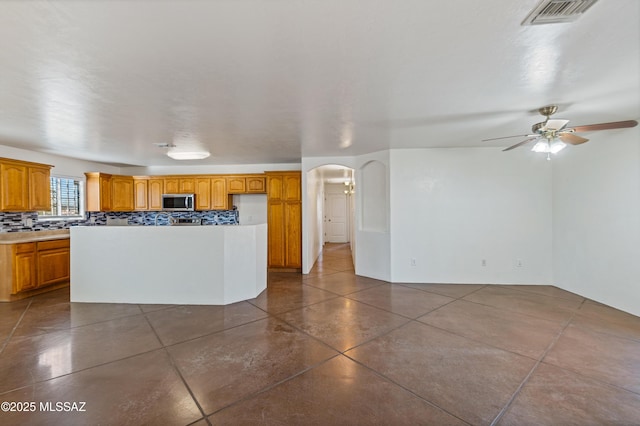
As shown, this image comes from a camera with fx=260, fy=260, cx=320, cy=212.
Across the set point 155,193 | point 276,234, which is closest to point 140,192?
point 155,193

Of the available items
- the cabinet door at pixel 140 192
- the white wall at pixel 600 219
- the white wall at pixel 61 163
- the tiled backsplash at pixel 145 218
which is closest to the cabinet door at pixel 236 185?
the tiled backsplash at pixel 145 218

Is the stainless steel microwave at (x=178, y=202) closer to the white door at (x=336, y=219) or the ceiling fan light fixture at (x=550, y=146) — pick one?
the white door at (x=336, y=219)

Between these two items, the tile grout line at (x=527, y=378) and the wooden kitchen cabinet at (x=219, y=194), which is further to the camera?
the wooden kitchen cabinet at (x=219, y=194)

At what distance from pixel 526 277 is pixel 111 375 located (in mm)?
6058

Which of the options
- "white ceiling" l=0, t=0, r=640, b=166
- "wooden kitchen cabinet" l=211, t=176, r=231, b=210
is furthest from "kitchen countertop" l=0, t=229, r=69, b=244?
"wooden kitchen cabinet" l=211, t=176, r=231, b=210

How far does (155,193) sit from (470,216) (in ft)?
22.9

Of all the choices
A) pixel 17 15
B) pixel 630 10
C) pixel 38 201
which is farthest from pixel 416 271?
pixel 38 201

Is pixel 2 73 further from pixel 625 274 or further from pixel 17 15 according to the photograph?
pixel 625 274

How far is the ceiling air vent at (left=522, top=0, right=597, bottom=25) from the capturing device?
4.51 ft

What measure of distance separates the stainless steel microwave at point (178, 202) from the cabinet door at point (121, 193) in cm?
88

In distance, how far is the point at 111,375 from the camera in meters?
2.20

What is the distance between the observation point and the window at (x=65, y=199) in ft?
17.4

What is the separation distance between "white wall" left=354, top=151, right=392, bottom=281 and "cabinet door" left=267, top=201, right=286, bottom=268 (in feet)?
5.60

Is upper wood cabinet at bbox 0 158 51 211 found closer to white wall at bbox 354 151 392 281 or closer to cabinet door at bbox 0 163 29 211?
cabinet door at bbox 0 163 29 211
